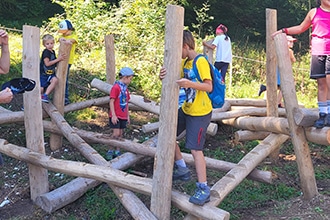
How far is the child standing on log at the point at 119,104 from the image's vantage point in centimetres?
610

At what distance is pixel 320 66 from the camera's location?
475 cm

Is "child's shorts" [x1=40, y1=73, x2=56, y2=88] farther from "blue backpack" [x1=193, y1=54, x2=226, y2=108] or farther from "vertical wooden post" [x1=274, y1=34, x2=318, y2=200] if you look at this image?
"vertical wooden post" [x1=274, y1=34, x2=318, y2=200]

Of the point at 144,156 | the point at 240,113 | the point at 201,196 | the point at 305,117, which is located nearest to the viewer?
the point at 201,196

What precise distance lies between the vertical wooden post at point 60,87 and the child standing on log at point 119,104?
89 cm

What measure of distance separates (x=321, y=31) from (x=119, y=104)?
2924 mm

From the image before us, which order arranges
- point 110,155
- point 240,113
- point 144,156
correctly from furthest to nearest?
point 240,113 < point 110,155 < point 144,156

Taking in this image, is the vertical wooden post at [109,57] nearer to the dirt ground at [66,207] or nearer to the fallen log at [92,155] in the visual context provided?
the fallen log at [92,155]

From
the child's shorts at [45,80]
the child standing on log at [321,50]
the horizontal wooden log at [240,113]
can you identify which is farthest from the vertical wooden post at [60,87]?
the child standing on log at [321,50]

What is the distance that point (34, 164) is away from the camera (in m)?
5.19

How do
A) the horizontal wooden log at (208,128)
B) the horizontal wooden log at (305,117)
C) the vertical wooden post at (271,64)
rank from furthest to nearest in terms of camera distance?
the horizontal wooden log at (208,128)
the vertical wooden post at (271,64)
the horizontal wooden log at (305,117)

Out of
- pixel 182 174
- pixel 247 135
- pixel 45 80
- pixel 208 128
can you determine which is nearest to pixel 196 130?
pixel 182 174

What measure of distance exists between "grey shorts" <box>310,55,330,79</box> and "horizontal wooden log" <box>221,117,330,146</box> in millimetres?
600

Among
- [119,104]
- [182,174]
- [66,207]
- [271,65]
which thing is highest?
[271,65]

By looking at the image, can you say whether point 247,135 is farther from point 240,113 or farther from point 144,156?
point 144,156
